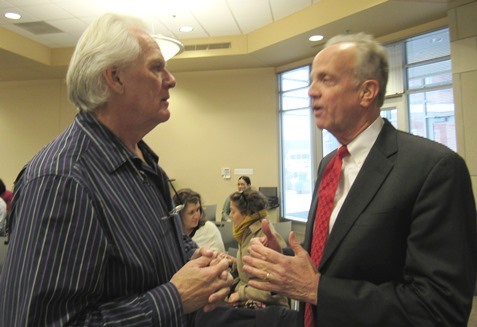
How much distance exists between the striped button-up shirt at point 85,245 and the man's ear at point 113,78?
0.38 feet

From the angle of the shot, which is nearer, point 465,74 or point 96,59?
point 96,59

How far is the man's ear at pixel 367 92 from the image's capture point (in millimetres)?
1376

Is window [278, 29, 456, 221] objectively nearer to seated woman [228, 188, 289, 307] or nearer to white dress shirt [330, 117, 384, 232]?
seated woman [228, 188, 289, 307]

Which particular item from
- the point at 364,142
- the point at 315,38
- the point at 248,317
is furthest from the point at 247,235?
the point at 315,38

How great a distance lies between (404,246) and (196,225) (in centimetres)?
248

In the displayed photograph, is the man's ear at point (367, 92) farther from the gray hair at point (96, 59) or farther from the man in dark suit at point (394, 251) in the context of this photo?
the gray hair at point (96, 59)

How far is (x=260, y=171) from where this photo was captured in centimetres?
758

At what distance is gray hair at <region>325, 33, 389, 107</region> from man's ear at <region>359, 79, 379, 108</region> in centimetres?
2

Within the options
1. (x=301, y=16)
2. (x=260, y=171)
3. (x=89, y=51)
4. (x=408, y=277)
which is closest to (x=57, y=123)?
(x=260, y=171)

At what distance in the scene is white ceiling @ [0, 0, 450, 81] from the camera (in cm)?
506

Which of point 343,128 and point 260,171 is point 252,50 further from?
point 343,128

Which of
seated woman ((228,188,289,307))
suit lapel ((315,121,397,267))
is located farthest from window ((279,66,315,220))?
suit lapel ((315,121,397,267))

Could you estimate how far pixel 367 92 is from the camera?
4.53 ft

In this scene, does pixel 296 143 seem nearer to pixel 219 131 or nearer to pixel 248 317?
pixel 219 131
